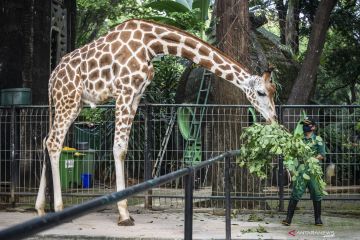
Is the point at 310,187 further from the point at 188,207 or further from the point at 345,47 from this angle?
the point at 345,47

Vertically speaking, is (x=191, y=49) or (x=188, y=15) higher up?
(x=188, y=15)

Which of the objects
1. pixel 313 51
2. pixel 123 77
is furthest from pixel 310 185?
pixel 313 51

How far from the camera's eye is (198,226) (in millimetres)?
8039

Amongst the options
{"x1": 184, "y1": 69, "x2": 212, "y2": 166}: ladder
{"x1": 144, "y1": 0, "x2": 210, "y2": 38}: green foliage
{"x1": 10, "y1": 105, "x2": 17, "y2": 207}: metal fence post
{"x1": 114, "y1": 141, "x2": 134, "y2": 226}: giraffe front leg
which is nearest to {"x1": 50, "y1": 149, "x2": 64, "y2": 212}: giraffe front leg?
{"x1": 114, "y1": 141, "x2": 134, "y2": 226}: giraffe front leg

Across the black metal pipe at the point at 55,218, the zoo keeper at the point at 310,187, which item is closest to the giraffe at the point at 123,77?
the zoo keeper at the point at 310,187

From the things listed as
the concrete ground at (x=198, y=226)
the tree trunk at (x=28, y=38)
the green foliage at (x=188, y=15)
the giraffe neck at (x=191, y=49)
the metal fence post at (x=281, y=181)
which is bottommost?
the concrete ground at (x=198, y=226)

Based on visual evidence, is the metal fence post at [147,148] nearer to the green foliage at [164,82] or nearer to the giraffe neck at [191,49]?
the giraffe neck at [191,49]

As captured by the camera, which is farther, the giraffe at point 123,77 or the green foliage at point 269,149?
the giraffe at point 123,77

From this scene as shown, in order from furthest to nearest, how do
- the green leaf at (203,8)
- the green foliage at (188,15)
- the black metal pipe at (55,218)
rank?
the green leaf at (203,8), the green foliage at (188,15), the black metal pipe at (55,218)

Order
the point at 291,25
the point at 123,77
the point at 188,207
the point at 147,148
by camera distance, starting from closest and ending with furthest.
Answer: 1. the point at 188,207
2. the point at 123,77
3. the point at 147,148
4. the point at 291,25

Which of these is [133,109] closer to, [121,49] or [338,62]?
[121,49]

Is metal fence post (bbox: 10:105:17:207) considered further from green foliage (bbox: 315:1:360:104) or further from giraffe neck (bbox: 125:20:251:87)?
green foliage (bbox: 315:1:360:104)

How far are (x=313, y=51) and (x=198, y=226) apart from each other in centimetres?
567

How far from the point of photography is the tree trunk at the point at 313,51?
11992mm
